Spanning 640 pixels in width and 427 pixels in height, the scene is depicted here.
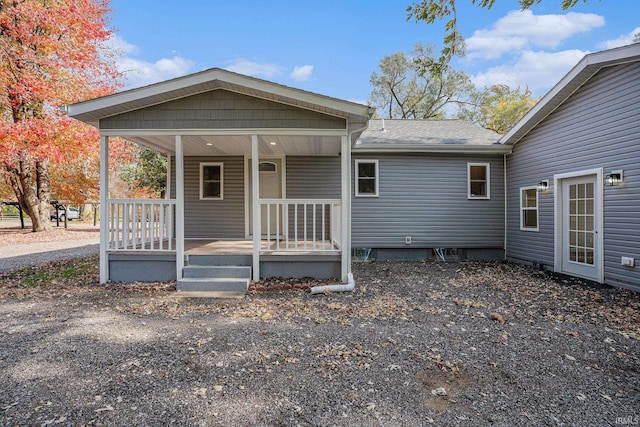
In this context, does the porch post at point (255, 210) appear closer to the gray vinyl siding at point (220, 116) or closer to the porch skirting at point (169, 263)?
the porch skirting at point (169, 263)

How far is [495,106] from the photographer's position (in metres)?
21.0

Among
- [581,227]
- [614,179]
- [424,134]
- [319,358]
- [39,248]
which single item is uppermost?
[424,134]

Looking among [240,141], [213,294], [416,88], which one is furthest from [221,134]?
[416,88]

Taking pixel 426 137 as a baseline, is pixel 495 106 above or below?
above

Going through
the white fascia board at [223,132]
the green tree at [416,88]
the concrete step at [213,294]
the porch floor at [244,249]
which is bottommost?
the concrete step at [213,294]

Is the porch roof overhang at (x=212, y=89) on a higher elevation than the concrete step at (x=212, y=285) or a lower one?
higher

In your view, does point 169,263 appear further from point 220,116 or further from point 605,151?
point 605,151

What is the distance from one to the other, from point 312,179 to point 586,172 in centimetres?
553

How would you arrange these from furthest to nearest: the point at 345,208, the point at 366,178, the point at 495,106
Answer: the point at 495,106
the point at 366,178
the point at 345,208

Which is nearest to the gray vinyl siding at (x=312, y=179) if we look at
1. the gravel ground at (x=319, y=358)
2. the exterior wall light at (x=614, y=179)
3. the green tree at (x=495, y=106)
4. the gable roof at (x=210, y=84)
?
the gable roof at (x=210, y=84)

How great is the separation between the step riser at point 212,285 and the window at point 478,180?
6259mm

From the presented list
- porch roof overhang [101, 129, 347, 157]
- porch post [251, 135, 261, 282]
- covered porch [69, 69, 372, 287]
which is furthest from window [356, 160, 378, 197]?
porch post [251, 135, 261, 282]

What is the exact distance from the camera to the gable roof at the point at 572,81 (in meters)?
5.25

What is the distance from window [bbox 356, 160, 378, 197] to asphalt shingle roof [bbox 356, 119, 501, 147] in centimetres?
55
